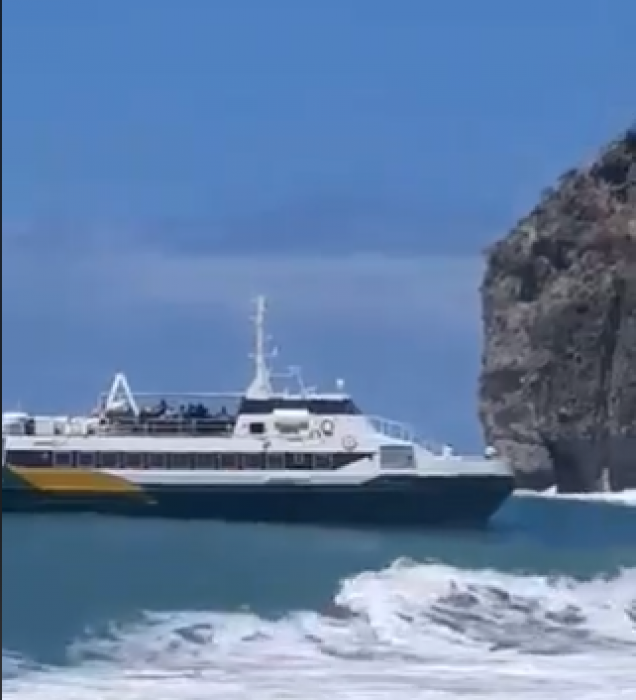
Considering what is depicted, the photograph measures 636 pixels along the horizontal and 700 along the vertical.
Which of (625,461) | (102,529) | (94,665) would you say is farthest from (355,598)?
(625,461)

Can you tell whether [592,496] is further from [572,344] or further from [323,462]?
[323,462]

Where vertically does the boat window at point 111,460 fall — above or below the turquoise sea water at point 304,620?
above

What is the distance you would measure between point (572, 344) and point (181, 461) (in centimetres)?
4159

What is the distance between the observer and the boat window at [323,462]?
4482 cm

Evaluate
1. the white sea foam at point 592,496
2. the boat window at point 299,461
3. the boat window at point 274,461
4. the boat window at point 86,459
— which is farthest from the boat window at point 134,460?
the white sea foam at point 592,496

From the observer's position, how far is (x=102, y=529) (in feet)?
119


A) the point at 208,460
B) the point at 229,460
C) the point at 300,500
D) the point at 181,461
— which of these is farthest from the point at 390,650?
the point at 181,461

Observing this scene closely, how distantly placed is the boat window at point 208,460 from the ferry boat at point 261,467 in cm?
2

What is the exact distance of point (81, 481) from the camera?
45156mm

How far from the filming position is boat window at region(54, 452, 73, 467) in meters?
45.0

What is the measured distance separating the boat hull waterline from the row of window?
425 millimetres

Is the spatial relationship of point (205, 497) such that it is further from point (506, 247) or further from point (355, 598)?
point (506, 247)

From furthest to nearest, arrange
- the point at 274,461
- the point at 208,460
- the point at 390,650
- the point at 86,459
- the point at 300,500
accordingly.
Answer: the point at 86,459 < the point at 208,460 < the point at 274,461 < the point at 300,500 < the point at 390,650

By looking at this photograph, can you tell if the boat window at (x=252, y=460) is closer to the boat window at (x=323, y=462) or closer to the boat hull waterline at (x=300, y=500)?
the boat hull waterline at (x=300, y=500)
